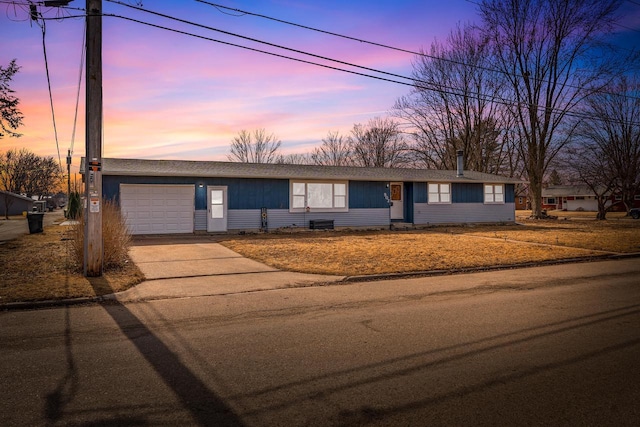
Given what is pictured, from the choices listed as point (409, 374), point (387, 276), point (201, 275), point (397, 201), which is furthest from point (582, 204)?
point (409, 374)

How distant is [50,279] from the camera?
343 inches

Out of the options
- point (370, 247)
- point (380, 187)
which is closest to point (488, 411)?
point (370, 247)

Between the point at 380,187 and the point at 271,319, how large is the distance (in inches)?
738

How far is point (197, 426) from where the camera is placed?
10.2 ft

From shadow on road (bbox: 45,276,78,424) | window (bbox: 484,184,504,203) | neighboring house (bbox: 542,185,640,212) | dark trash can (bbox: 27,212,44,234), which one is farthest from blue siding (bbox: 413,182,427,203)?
neighboring house (bbox: 542,185,640,212)

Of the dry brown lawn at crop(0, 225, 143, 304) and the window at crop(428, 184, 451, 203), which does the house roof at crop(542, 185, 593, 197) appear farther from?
the dry brown lawn at crop(0, 225, 143, 304)

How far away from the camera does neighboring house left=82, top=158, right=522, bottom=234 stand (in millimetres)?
19016

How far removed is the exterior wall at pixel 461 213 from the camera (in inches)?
989

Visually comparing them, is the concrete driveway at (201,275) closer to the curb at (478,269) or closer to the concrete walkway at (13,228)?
the curb at (478,269)

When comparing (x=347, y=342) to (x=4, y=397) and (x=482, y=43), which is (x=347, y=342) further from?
(x=482, y=43)

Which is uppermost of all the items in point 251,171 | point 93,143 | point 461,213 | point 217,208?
point 251,171

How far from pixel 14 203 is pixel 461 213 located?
52642mm

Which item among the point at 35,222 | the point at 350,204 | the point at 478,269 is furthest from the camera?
the point at 350,204

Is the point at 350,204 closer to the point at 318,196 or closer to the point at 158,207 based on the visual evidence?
the point at 318,196
